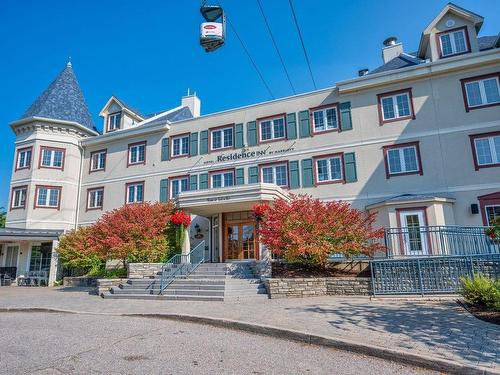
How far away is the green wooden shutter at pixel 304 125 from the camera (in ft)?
61.1

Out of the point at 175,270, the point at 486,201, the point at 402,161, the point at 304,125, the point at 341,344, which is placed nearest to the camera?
the point at 341,344

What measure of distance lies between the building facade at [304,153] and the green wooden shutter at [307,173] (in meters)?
0.06

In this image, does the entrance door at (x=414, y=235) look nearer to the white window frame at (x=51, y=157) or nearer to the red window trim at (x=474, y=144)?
the red window trim at (x=474, y=144)

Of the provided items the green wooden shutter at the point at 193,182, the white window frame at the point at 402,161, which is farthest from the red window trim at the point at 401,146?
the green wooden shutter at the point at 193,182

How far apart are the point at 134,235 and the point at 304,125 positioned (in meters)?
10.4

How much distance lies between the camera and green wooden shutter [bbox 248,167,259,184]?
19.2 m

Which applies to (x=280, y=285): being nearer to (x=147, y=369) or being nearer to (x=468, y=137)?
(x=147, y=369)

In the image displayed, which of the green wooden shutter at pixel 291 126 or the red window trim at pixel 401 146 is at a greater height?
the green wooden shutter at pixel 291 126

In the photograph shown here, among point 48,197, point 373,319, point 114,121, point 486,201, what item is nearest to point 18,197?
point 48,197

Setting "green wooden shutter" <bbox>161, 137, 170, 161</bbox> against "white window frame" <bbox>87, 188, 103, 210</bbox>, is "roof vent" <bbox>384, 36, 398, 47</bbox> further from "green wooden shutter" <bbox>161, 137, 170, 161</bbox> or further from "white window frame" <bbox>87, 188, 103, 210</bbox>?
"white window frame" <bbox>87, 188, 103, 210</bbox>

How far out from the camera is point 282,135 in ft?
63.4

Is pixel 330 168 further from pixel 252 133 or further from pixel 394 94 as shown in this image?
pixel 252 133

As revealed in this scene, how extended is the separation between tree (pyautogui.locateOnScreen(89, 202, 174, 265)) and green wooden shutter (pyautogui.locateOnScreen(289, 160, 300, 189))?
21.6ft

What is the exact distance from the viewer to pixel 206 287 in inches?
478
